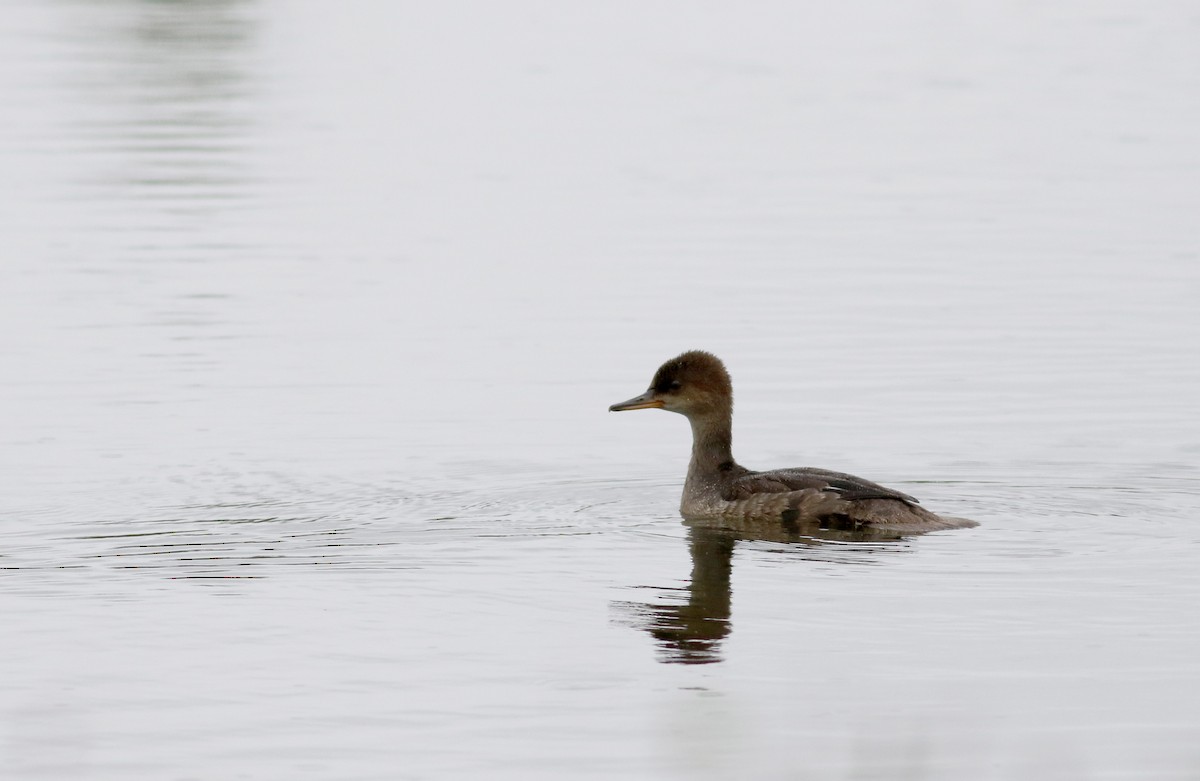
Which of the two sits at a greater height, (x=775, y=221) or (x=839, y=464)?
(x=775, y=221)

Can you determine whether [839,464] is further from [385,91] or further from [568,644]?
[385,91]

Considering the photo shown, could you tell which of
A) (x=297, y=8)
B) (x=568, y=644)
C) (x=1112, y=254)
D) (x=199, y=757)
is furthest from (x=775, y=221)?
(x=297, y=8)

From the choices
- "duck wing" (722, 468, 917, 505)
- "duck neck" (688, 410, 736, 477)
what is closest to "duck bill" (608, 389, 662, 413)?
"duck neck" (688, 410, 736, 477)

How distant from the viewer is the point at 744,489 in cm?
1223

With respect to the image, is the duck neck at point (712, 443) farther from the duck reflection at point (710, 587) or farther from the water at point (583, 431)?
the duck reflection at point (710, 587)

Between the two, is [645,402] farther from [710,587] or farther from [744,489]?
[710,587]

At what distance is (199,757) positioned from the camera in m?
7.79

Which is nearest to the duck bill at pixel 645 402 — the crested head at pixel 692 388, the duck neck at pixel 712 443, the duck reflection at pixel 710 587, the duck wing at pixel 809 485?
the crested head at pixel 692 388

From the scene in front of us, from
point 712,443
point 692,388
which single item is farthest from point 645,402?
point 712,443

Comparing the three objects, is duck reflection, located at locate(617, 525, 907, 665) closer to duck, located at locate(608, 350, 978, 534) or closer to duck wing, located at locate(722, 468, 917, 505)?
duck, located at locate(608, 350, 978, 534)

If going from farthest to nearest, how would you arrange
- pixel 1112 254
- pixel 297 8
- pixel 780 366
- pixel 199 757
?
1. pixel 297 8
2. pixel 1112 254
3. pixel 780 366
4. pixel 199 757

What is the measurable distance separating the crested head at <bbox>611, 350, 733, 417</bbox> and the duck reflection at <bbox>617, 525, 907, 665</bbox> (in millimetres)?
1135

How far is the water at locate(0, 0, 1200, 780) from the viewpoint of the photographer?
328 inches

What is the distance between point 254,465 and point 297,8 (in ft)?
134
